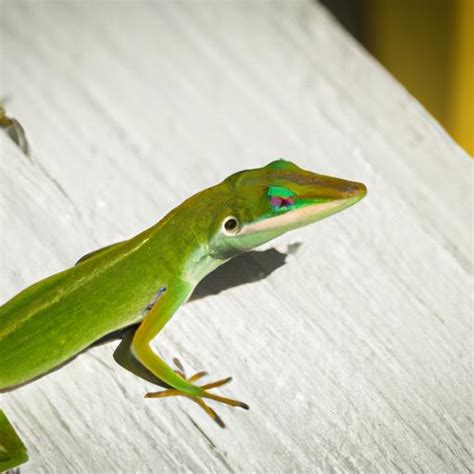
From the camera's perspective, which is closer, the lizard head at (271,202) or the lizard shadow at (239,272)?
the lizard head at (271,202)

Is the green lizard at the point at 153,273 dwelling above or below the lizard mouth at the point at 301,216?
above

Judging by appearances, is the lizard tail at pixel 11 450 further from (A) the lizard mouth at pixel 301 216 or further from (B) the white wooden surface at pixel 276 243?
(A) the lizard mouth at pixel 301 216

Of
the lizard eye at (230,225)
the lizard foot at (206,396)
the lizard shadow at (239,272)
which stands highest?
the lizard eye at (230,225)

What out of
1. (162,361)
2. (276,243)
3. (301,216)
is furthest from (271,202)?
(162,361)

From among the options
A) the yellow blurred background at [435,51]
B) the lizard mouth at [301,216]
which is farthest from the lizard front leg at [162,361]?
the yellow blurred background at [435,51]

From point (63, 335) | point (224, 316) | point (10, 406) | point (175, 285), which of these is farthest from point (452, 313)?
point (10, 406)

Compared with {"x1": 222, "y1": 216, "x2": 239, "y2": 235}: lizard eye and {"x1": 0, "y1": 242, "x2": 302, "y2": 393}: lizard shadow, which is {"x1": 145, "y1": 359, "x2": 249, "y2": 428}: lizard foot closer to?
{"x1": 0, "y1": 242, "x2": 302, "y2": 393}: lizard shadow

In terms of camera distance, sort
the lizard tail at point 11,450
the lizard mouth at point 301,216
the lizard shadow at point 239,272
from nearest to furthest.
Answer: the lizard tail at point 11,450
the lizard mouth at point 301,216
the lizard shadow at point 239,272

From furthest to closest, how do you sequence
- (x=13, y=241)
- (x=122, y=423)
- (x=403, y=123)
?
(x=403, y=123), (x=13, y=241), (x=122, y=423)

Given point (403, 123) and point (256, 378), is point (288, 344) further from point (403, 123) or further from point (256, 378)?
point (403, 123)
